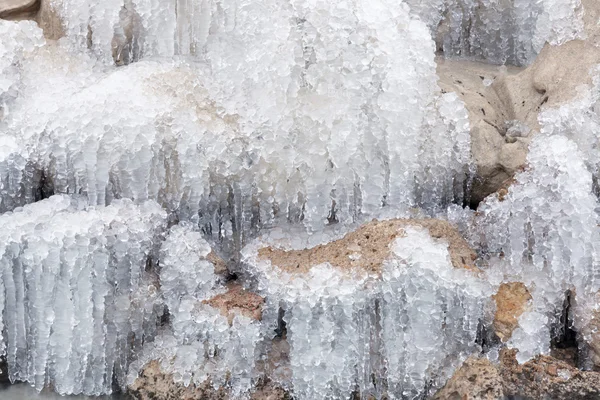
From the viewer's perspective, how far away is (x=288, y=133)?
4.02 meters

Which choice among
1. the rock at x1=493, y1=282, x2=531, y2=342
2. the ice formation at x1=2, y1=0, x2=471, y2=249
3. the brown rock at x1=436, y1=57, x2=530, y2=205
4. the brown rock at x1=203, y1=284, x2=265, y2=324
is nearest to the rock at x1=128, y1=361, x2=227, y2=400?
the brown rock at x1=203, y1=284, x2=265, y2=324

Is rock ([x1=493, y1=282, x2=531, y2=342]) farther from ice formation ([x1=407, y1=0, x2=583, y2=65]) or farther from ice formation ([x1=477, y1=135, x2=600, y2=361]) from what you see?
ice formation ([x1=407, y1=0, x2=583, y2=65])

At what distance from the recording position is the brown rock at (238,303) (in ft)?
12.2

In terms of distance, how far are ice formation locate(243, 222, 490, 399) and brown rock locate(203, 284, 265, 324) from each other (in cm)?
13

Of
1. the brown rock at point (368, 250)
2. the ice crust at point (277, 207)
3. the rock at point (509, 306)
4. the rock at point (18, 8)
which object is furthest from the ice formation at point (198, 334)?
the rock at point (18, 8)

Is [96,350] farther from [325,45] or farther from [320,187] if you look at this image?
[325,45]

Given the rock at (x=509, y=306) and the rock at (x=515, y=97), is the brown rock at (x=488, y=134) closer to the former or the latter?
the rock at (x=515, y=97)

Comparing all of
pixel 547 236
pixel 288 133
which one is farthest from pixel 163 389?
pixel 547 236

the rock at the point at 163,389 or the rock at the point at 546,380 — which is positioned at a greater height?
the rock at the point at 546,380

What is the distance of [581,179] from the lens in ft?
12.1

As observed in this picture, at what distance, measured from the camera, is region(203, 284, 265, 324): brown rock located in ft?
12.2

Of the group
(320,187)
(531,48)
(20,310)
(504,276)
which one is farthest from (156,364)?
(531,48)

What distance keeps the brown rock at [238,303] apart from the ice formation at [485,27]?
196 centimetres

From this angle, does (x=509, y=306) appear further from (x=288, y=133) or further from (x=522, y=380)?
(x=288, y=133)
